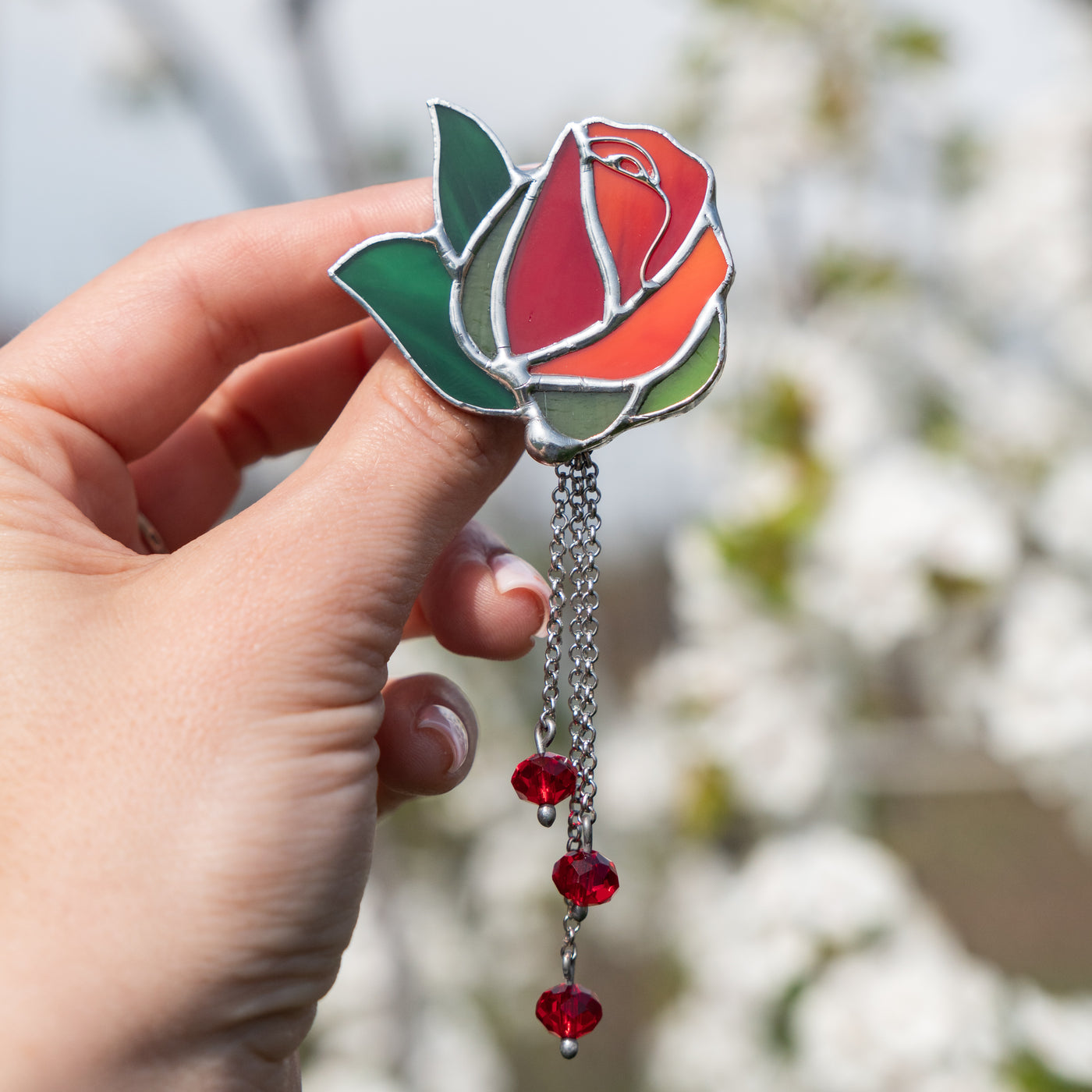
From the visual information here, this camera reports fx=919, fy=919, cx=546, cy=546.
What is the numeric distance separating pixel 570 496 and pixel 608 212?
21 cm

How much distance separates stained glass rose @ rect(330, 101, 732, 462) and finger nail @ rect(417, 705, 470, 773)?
0.22m

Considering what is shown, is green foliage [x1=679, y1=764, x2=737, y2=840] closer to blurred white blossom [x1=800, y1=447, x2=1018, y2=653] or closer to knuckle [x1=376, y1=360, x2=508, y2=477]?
blurred white blossom [x1=800, y1=447, x2=1018, y2=653]

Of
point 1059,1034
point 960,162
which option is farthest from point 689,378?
point 960,162

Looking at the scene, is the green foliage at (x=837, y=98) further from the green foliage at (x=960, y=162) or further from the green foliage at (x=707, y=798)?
the green foliage at (x=707, y=798)

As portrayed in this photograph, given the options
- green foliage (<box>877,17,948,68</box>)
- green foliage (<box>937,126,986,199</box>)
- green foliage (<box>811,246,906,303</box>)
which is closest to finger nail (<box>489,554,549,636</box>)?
green foliage (<box>811,246,906,303</box>)

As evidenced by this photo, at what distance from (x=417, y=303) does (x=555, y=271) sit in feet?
0.33

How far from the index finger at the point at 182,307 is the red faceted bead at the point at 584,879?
1.57 ft

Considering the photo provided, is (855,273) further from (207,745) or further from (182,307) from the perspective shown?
(207,745)

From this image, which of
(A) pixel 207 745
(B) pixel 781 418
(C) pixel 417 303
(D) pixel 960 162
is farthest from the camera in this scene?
(D) pixel 960 162

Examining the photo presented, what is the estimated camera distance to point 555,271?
64 cm

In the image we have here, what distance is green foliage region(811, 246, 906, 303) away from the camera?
148 cm

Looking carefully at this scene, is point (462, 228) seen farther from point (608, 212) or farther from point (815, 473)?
point (815, 473)

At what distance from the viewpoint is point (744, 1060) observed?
1366 millimetres

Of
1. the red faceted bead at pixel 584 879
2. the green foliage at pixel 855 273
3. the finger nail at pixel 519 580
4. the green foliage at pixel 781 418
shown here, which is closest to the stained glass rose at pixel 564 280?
the finger nail at pixel 519 580
